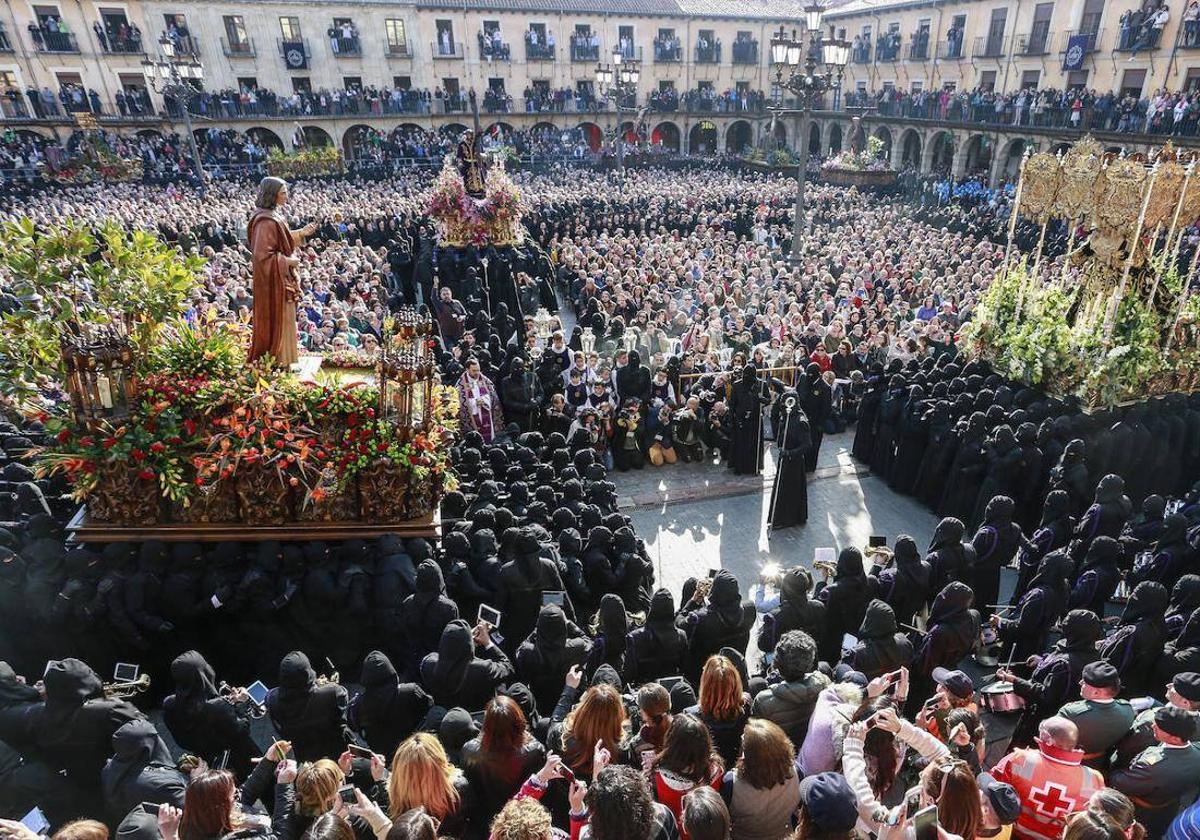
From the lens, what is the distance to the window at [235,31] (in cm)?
3644

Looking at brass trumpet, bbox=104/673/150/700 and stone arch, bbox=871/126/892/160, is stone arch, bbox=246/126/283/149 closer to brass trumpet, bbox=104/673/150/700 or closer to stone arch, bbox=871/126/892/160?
stone arch, bbox=871/126/892/160

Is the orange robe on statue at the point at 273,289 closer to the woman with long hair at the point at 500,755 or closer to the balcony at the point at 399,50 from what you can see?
the woman with long hair at the point at 500,755

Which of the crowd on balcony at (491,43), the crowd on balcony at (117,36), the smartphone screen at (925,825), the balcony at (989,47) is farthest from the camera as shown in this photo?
the crowd on balcony at (491,43)

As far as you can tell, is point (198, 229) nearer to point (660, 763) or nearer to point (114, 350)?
point (114, 350)

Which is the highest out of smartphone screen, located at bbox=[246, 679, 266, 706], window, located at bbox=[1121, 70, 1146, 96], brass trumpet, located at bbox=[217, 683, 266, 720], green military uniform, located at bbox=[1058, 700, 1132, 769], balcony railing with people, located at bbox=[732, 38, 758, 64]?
balcony railing with people, located at bbox=[732, 38, 758, 64]

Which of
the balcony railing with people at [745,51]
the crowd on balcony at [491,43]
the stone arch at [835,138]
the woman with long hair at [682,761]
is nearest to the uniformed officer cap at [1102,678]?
the woman with long hair at [682,761]

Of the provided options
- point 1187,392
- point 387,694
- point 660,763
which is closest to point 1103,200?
point 1187,392

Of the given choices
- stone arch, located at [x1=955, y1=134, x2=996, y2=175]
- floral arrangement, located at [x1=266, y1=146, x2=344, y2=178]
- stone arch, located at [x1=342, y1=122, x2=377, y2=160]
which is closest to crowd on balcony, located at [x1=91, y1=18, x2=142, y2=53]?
floral arrangement, located at [x1=266, y1=146, x2=344, y2=178]

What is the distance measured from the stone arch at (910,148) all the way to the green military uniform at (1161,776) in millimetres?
Result: 40201

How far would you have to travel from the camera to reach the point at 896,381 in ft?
35.2

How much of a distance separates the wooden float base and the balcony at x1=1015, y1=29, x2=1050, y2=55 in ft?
125

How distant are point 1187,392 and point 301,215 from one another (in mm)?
20169

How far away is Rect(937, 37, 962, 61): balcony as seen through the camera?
37.1 m

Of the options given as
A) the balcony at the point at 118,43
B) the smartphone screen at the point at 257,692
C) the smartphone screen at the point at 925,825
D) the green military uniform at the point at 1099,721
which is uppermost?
the balcony at the point at 118,43
